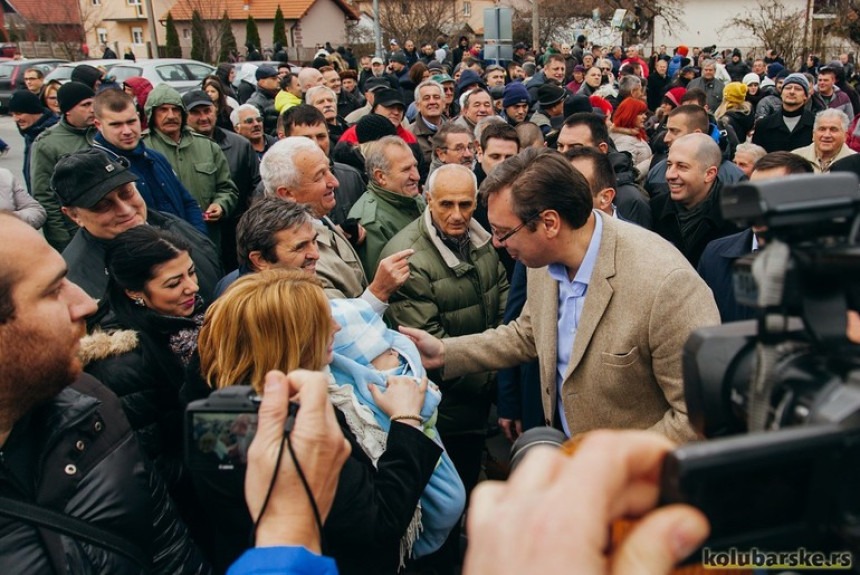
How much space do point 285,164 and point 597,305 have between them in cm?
208

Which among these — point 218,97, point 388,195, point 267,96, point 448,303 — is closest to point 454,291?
point 448,303

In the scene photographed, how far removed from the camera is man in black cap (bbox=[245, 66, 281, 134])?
9508mm

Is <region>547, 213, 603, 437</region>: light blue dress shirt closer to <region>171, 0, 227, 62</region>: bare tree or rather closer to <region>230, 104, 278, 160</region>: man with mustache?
<region>230, 104, 278, 160</region>: man with mustache

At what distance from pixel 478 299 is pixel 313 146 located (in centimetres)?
129

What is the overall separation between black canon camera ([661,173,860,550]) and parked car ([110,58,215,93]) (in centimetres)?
1781

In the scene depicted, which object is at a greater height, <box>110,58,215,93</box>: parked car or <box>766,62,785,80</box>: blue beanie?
<box>110,58,215,93</box>: parked car

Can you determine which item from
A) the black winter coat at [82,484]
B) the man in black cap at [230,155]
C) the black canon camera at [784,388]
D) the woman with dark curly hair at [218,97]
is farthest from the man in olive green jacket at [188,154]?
the black canon camera at [784,388]

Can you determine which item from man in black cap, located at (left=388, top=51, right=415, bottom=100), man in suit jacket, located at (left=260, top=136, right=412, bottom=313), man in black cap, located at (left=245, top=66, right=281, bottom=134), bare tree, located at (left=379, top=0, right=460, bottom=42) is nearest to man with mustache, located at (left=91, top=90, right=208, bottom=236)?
man in suit jacket, located at (left=260, top=136, right=412, bottom=313)

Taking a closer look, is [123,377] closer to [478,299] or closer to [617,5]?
[478,299]

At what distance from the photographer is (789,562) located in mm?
842

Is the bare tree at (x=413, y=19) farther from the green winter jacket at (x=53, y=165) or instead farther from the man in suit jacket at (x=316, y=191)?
the man in suit jacket at (x=316, y=191)

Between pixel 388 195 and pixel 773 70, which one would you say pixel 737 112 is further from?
pixel 773 70

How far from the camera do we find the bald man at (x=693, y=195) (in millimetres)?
4258

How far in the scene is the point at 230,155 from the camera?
599cm
